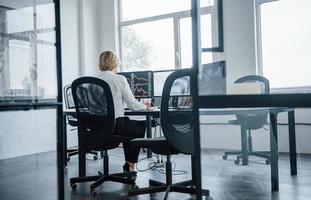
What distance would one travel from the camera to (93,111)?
2.77 metres

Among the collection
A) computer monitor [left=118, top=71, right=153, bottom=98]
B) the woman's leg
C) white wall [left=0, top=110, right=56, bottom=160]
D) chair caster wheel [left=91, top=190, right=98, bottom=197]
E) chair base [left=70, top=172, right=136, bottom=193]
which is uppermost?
computer monitor [left=118, top=71, right=153, bottom=98]

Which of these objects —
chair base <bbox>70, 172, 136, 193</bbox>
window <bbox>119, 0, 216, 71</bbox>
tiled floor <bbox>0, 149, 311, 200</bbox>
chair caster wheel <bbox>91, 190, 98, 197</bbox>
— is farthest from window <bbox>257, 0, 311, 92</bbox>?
window <bbox>119, 0, 216, 71</bbox>

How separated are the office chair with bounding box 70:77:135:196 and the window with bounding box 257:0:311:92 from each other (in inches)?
49.5

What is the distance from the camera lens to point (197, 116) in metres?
1.47

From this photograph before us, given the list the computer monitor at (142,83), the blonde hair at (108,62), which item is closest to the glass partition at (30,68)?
the blonde hair at (108,62)

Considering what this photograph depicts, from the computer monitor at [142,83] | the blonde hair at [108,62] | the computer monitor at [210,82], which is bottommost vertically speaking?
the computer monitor at [210,82]

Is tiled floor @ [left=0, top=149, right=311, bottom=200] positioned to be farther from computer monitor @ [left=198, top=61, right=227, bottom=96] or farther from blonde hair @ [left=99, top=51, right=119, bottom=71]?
computer monitor @ [left=198, top=61, right=227, bottom=96]

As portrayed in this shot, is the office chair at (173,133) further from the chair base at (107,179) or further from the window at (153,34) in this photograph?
the window at (153,34)

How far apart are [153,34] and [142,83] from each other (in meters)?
2.16

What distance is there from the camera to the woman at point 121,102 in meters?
2.92

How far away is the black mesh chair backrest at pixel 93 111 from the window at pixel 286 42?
4.14 ft

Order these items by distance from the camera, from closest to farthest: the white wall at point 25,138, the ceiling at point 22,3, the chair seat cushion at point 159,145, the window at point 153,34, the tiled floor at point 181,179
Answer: the ceiling at point 22,3 → the chair seat cushion at point 159,145 → the tiled floor at point 181,179 → the white wall at point 25,138 → the window at point 153,34

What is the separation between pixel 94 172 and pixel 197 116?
244cm

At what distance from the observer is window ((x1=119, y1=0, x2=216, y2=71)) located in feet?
18.2
